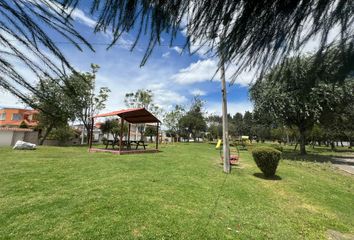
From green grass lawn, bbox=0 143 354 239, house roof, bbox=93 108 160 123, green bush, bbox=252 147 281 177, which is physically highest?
house roof, bbox=93 108 160 123

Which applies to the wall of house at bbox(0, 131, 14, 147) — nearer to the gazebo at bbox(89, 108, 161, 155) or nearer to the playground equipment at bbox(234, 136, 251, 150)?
the gazebo at bbox(89, 108, 161, 155)

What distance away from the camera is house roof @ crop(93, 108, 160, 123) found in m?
17.2

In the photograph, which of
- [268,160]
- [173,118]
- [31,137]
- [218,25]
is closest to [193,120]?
[173,118]

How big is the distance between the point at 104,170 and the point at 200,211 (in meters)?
5.47

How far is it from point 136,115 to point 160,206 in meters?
14.3

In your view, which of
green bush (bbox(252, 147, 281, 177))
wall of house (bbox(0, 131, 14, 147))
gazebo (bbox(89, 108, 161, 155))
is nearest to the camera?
green bush (bbox(252, 147, 281, 177))

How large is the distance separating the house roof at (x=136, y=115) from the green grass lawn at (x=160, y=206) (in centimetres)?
840

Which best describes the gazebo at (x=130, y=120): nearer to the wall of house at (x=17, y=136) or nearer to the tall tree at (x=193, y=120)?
→ the wall of house at (x=17, y=136)

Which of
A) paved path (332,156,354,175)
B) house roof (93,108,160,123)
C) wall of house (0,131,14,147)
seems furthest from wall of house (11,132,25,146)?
paved path (332,156,354,175)

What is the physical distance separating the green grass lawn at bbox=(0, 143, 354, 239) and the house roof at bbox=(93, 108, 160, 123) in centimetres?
840

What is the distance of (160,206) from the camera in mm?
5617

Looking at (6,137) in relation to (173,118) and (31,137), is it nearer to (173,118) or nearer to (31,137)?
(31,137)

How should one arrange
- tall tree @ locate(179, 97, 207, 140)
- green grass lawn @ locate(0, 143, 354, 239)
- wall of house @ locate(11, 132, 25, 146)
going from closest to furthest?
green grass lawn @ locate(0, 143, 354, 239)
wall of house @ locate(11, 132, 25, 146)
tall tree @ locate(179, 97, 207, 140)

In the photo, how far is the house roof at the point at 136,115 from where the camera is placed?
17250mm
